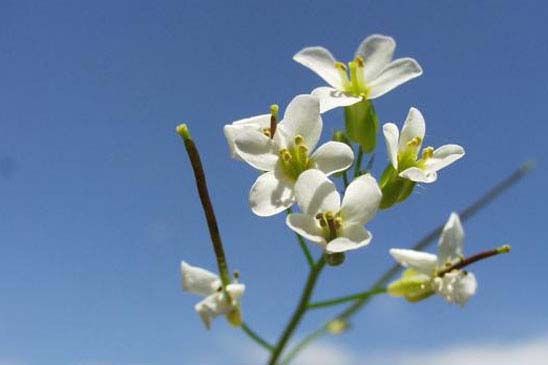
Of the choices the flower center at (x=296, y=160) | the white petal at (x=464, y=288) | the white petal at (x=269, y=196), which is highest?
the flower center at (x=296, y=160)

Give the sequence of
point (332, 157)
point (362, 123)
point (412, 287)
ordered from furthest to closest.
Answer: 1. point (362, 123)
2. point (412, 287)
3. point (332, 157)

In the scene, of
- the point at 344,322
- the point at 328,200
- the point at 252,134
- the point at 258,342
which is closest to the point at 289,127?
the point at 252,134

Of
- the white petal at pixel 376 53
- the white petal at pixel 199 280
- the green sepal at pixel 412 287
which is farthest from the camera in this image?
the white petal at pixel 376 53

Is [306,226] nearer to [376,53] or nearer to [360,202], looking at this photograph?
[360,202]

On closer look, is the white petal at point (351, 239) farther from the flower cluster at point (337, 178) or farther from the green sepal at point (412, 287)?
the green sepal at point (412, 287)

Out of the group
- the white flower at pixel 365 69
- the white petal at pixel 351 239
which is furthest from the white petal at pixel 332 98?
the white petal at pixel 351 239

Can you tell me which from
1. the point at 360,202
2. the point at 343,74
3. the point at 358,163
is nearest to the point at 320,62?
the point at 343,74
